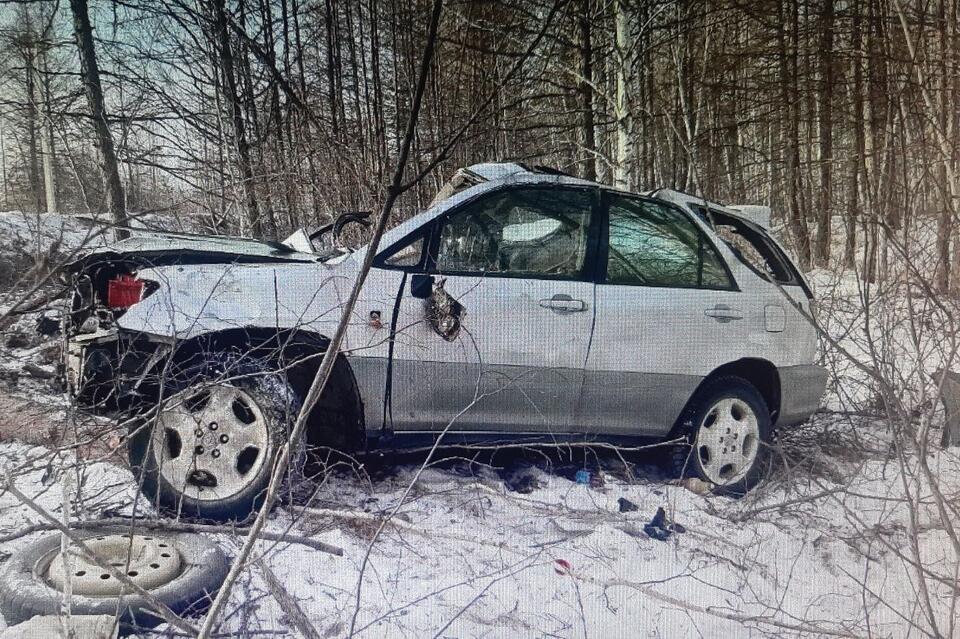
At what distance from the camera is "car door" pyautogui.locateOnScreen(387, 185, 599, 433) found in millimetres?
2717

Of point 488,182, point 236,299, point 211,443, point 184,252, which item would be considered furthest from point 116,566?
point 488,182

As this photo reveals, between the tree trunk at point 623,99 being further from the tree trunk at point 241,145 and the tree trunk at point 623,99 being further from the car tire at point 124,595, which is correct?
the car tire at point 124,595

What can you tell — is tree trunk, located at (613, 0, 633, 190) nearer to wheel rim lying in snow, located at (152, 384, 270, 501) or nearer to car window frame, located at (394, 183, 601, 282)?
car window frame, located at (394, 183, 601, 282)

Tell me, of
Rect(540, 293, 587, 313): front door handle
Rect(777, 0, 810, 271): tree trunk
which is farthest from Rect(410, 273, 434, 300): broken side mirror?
Rect(777, 0, 810, 271): tree trunk

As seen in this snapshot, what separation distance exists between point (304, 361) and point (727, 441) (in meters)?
2.28

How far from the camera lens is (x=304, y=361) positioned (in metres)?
2.49

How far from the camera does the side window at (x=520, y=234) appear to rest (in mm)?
2812

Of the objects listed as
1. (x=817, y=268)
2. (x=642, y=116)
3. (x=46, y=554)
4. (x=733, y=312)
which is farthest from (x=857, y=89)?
(x=46, y=554)

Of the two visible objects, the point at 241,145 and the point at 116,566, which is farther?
the point at 241,145

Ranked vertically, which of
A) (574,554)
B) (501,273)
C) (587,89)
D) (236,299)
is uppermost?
(587,89)

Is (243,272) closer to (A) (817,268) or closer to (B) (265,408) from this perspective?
(B) (265,408)

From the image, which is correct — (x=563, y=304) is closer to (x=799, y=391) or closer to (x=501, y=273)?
(x=501, y=273)

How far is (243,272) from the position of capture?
261 cm

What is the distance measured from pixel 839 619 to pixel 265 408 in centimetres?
238
